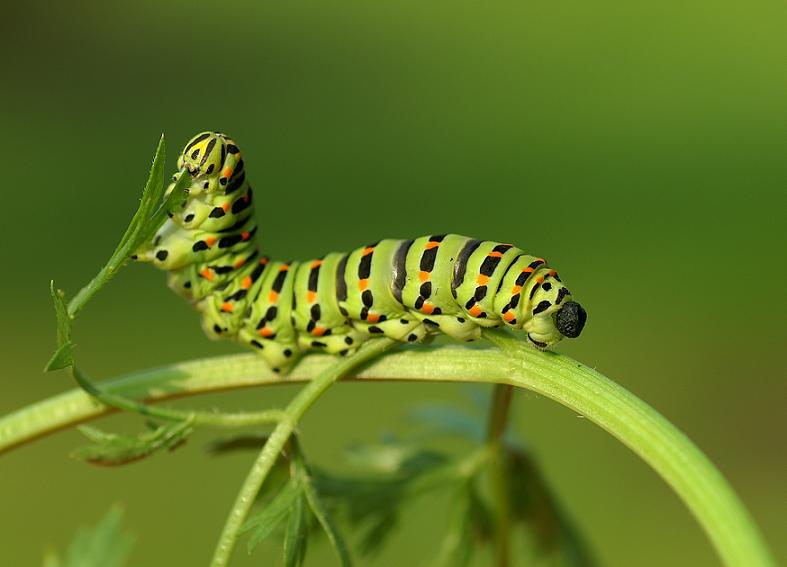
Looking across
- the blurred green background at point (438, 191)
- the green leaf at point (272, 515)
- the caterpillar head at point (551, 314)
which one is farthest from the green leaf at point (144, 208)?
the blurred green background at point (438, 191)

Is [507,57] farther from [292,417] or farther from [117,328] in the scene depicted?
[292,417]

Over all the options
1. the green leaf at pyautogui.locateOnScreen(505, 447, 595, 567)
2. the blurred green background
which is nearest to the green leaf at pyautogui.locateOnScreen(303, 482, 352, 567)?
the green leaf at pyautogui.locateOnScreen(505, 447, 595, 567)

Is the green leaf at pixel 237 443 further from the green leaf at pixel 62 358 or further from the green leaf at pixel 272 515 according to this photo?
the green leaf at pixel 62 358

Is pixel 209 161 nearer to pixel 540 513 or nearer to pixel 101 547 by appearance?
pixel 101 547

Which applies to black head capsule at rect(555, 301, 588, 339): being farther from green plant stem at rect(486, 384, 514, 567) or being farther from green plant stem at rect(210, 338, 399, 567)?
green plant stem at rect(486, 384, 514, 567)

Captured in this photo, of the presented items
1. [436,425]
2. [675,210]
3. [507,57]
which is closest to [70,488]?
[436,425]

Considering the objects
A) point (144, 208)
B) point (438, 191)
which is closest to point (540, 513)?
point (144, 208)
